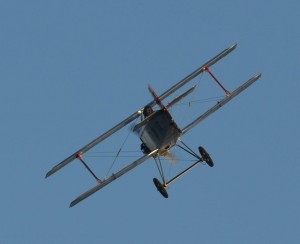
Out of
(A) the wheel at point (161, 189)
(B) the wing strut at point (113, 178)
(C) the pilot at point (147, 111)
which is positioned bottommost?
(A) the wheel at point (161, 189)

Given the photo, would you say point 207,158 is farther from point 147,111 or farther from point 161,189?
point 147,111

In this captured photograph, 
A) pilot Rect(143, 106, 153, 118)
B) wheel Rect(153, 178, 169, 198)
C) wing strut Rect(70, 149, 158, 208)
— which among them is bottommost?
wheel Rect(153, 178, 169, 198)

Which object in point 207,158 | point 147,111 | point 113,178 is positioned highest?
point 147,111

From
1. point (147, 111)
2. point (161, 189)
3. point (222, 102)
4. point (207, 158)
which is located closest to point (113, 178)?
point (161, 189)

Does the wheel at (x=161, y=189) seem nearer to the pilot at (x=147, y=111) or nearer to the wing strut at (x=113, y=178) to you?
the wing strut at (x=113, y=178)

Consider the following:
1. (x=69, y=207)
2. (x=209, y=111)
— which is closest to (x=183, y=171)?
(x=209, y=111)

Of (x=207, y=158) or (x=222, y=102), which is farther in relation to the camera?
(x=207, y=158)

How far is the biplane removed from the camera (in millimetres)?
31250

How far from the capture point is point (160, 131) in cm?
3128

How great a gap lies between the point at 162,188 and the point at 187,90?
4.94 m

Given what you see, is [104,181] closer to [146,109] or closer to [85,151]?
[85,151]

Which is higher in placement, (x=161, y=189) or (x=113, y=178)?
(x=113, y=178)

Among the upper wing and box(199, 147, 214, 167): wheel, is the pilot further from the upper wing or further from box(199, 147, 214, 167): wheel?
box(199, 147, 214, 167): wheel

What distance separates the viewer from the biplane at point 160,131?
31.2 meters
